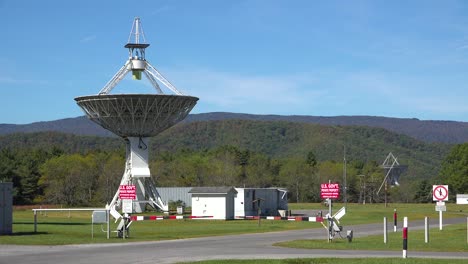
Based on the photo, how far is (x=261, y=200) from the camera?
82.1 meters

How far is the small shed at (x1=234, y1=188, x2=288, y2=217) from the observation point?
79.9 metres

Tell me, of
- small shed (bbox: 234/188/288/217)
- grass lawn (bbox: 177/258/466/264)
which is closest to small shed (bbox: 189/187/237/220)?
small shed (bbox: 234/188/288/217)

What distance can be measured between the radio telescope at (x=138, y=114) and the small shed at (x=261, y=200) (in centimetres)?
1033

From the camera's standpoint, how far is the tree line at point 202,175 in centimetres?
12556

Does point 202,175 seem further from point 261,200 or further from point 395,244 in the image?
point 395,244

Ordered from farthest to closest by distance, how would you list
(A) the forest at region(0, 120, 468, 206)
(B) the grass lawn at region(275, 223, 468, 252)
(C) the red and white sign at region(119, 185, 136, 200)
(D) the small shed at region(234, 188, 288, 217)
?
(A) the forest at region(0, 120, 468, 206) < (D) the small shed at region(234, 188, 288, 217) < (C) the red and white sign at region(119, 185, 136, 200) < (B) the grass lawn at region(275, 223, 468, 252)

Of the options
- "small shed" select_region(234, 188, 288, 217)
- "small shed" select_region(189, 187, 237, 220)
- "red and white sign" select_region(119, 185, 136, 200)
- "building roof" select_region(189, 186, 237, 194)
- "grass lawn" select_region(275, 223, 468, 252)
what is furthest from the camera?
"small shed" select_region(234, 188, 288, 217)

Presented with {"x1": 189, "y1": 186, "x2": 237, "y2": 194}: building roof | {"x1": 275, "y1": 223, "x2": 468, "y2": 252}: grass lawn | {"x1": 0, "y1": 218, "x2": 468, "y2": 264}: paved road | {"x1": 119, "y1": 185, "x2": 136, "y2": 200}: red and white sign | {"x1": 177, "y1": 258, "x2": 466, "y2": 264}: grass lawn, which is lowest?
{"x1": 275, "y1": 223, "x2": 468, "y2": 252}: grass lawn

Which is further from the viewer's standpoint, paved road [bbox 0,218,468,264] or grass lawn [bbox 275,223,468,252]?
grass lawn [bbox 275,223,468,252]

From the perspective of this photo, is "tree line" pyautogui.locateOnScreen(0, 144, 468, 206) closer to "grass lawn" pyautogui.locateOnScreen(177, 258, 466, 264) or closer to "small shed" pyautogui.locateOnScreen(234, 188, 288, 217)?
"small shed" pyautogui.locateOnScreen(234, 188, 288, 217)

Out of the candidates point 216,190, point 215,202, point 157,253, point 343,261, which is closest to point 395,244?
point 343,261

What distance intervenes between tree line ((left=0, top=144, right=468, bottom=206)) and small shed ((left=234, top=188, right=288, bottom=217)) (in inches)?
1516

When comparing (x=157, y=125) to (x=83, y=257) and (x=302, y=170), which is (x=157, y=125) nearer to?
(x=83, y=257)

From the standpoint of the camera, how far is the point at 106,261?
1036 inches
